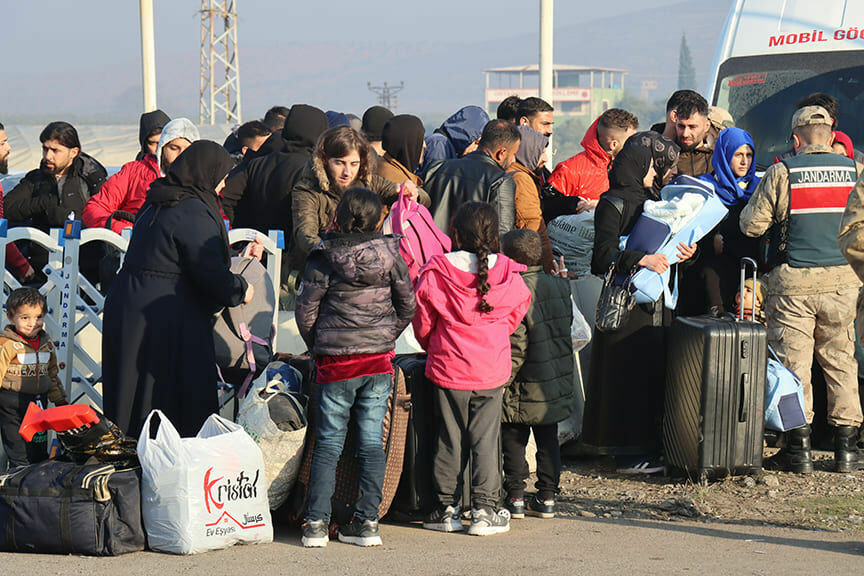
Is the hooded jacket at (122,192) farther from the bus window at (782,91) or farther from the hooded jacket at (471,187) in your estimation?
the bus window at (782,91)

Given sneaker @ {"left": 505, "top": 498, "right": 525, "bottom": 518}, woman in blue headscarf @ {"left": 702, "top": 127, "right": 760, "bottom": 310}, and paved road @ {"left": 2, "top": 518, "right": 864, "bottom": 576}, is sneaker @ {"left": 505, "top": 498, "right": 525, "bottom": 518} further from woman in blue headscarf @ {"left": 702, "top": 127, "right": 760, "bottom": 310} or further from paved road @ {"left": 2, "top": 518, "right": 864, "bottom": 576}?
woman in blue headscarf @ {"left": 702, "top": 127, "right": 760, "bottom": 310}

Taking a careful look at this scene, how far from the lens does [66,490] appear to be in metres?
5.24

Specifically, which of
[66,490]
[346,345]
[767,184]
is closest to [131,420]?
[66,490]

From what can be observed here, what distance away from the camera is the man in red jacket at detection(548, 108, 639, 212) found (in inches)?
332

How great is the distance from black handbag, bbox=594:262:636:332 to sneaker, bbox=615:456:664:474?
92cm

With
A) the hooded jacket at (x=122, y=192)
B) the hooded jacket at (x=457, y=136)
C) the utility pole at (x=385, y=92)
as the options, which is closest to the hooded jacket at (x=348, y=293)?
the hooded jacket at (x=122, y=192)

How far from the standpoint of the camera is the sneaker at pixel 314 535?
5379 millimetres

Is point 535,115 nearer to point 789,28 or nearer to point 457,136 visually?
point 457,136

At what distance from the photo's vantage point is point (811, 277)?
23.1 ft

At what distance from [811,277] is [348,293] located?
3090 millimetres

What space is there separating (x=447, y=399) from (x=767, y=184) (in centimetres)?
253

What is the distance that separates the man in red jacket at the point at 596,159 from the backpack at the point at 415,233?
6.97 ft

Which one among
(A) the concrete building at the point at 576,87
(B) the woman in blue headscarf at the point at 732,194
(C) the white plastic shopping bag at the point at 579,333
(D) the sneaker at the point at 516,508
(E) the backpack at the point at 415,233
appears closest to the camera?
(D) the sneaker at the point at 516,508

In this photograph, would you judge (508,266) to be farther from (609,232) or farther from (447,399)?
(609,232)
